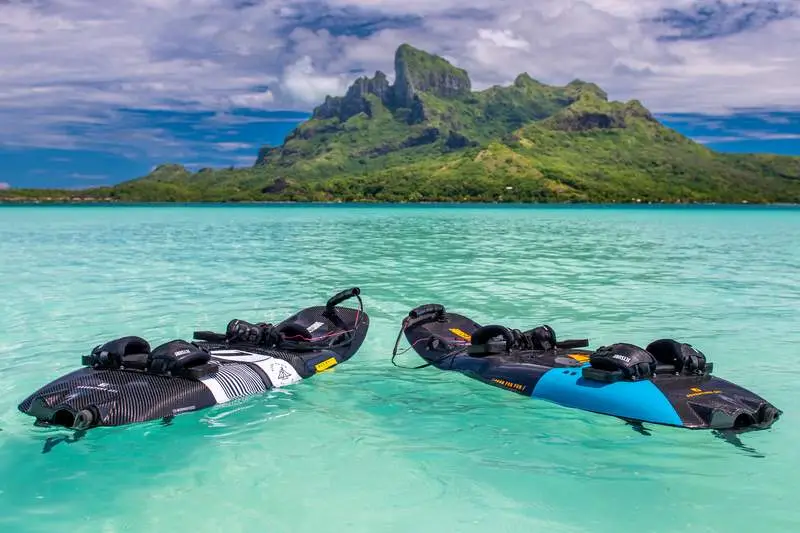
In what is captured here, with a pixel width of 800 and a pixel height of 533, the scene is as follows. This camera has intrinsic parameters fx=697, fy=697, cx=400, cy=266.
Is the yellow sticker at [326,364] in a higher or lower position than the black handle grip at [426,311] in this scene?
lower

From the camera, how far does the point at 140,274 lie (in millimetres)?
33250

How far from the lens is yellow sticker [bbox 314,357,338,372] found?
13.8 meters

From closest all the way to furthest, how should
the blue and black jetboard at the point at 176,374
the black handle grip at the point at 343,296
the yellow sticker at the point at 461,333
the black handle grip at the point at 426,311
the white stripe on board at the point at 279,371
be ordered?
the blue and black jetboard at the point at 176,374, the white stripe on board at the point at 279,371, the yellow sticker at the point at 461,333, the black handle grip at the point at 343,296, the black handle grip at the point at 426,311

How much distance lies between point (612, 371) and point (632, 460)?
1684 mm

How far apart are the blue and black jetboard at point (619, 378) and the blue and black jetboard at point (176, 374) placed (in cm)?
307

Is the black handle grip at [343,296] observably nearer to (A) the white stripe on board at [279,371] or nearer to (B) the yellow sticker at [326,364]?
(B) the yellow sticker at [326,364]

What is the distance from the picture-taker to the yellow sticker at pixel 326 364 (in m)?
13.8

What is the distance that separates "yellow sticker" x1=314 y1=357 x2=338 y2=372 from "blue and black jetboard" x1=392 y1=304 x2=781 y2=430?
7.27ft

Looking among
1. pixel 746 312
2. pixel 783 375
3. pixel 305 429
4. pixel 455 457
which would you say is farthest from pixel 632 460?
pixel 746 312

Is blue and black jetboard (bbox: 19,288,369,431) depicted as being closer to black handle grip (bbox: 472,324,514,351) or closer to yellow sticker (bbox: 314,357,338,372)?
yellow sticker (bbox: 314,357,338,372)

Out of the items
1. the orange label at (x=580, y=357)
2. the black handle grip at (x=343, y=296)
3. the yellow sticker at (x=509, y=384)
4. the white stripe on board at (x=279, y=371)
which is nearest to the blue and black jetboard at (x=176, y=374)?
the white stripe on board at (x=279, y=371)

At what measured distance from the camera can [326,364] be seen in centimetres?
1407

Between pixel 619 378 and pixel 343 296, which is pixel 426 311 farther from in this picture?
pixel 619 378

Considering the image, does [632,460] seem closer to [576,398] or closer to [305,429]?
[576,398]
